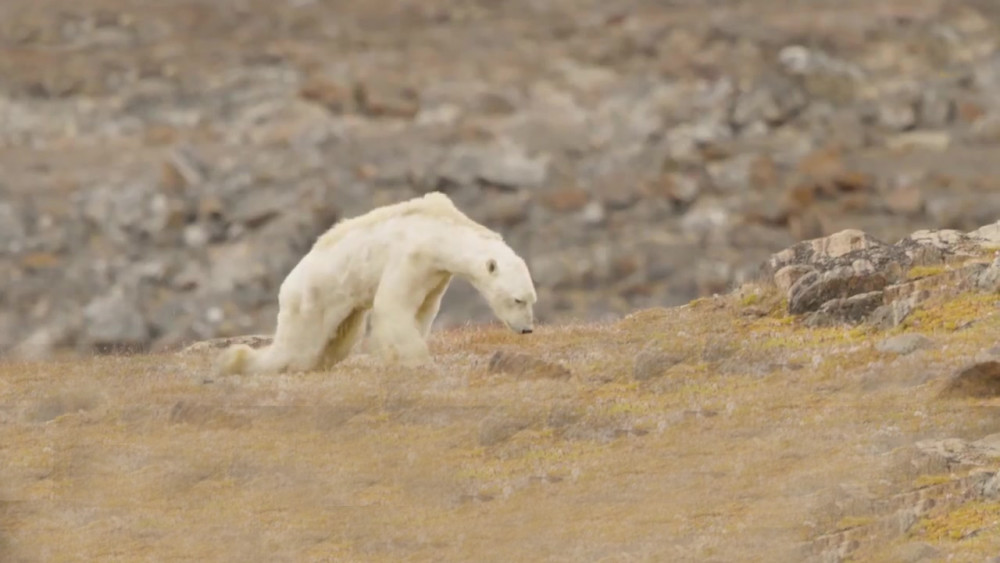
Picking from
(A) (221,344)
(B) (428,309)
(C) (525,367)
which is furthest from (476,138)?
(C) (525,367)

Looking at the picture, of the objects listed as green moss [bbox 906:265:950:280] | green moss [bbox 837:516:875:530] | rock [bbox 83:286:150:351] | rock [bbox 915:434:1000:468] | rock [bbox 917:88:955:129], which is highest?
rock [bbox 915:434:1000:468]

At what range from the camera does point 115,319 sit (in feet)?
262

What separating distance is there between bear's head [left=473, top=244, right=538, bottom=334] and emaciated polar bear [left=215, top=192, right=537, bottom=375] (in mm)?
12

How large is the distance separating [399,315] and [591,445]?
15.1 ft

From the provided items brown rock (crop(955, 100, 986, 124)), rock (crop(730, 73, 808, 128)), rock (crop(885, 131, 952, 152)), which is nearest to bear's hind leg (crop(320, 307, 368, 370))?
rock (crop(885, 131, 952, 152))

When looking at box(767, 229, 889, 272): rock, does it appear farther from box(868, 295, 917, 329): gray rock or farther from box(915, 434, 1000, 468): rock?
box(915, 434, 1000, 468): rock

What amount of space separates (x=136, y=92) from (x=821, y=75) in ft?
121

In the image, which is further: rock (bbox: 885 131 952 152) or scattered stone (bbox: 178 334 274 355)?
rock (bbox: 885 131 952 152)

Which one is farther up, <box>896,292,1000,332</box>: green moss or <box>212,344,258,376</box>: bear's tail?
<box>896,292,1000,332</box>: green moss

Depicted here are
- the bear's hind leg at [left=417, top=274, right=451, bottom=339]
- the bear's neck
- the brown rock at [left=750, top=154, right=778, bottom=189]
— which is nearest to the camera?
the bear's neck

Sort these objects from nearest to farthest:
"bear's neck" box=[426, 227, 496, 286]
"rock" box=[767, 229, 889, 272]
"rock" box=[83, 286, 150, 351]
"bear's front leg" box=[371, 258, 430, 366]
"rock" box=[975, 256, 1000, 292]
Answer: "rock" box=[975, 256, 1000, 292] → "bear's front leg" box=[371, 258, 430, 366] → "bear's neck" box=[426, 227, 496, 286] → "rock" box=[767, 229, 889, 272] → "rock" box=[83, 286, 150, 351]

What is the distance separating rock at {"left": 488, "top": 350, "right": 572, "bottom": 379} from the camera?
73.1 feet

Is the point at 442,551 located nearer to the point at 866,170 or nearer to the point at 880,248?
the point at 880,248

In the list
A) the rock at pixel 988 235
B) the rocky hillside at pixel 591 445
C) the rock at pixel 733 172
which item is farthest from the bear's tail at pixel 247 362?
the rock at pixel 733 172
